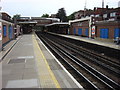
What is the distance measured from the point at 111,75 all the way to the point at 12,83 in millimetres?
6341

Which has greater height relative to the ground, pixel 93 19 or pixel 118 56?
pixel 93 19

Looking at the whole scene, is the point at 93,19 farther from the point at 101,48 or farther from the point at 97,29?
the point at 101,48

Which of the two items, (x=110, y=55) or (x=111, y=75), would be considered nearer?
(x=111, y=75)

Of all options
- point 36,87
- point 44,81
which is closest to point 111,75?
point 44,81

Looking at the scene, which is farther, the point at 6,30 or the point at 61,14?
the point at 61,14

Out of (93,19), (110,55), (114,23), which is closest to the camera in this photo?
(110,55)

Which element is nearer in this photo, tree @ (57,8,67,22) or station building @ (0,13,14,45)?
station building @ (0,13,14,45)

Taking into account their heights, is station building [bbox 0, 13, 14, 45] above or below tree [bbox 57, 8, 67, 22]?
below

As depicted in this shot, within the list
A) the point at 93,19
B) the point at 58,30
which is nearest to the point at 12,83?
A: the point at 93,19

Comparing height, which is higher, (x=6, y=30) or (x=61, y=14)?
(x=61, y=14)

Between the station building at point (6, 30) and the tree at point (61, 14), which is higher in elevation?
the tree at point (61, 14)

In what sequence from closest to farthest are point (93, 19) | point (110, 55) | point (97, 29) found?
point (110, 55) < point (97, 29) < point (93, 19)

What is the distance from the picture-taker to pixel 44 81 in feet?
28.8

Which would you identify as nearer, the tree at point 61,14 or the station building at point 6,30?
the station building at point 6,30
